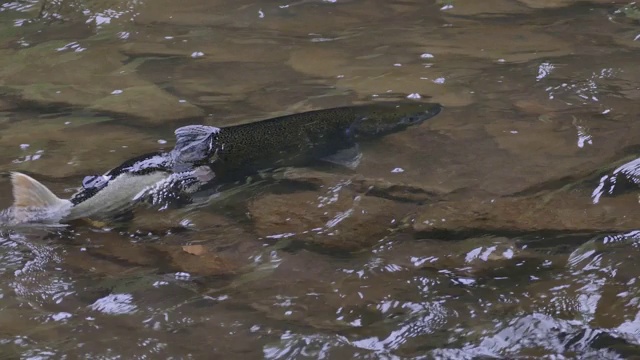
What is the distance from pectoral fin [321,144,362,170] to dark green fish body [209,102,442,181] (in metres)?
0.03

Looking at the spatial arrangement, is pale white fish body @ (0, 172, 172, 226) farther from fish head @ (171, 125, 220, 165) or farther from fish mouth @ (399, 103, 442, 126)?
fish mouth @ (399, 103, 442, 126)

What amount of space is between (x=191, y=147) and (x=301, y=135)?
0.58 meters

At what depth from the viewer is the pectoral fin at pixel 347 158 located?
3.80 m

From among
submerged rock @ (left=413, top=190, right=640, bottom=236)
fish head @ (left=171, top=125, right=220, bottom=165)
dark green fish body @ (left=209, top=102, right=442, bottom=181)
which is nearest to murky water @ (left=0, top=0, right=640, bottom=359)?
submerged rock @ (left=413, top=190, right=640, bottom=236)

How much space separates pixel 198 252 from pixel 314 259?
505 mm

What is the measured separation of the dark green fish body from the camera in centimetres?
388

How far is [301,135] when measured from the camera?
13.1ft

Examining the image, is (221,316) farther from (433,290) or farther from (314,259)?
(433,290)

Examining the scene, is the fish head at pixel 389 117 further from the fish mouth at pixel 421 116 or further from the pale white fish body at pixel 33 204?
the pale white fish body at pixel 33 204

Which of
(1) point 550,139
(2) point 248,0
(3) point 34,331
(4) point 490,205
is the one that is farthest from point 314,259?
(2) point 248,0

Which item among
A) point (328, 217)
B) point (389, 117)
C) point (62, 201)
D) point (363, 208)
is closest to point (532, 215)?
point (363, 208)

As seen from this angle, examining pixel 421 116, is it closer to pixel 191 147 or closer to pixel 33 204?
pixel 191 147

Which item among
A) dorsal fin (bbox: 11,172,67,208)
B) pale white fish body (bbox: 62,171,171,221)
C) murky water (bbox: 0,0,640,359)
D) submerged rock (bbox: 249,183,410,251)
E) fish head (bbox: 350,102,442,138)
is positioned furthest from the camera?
A: fish head (bbox: 350,102,442,138)

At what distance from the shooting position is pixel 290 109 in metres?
4.51
